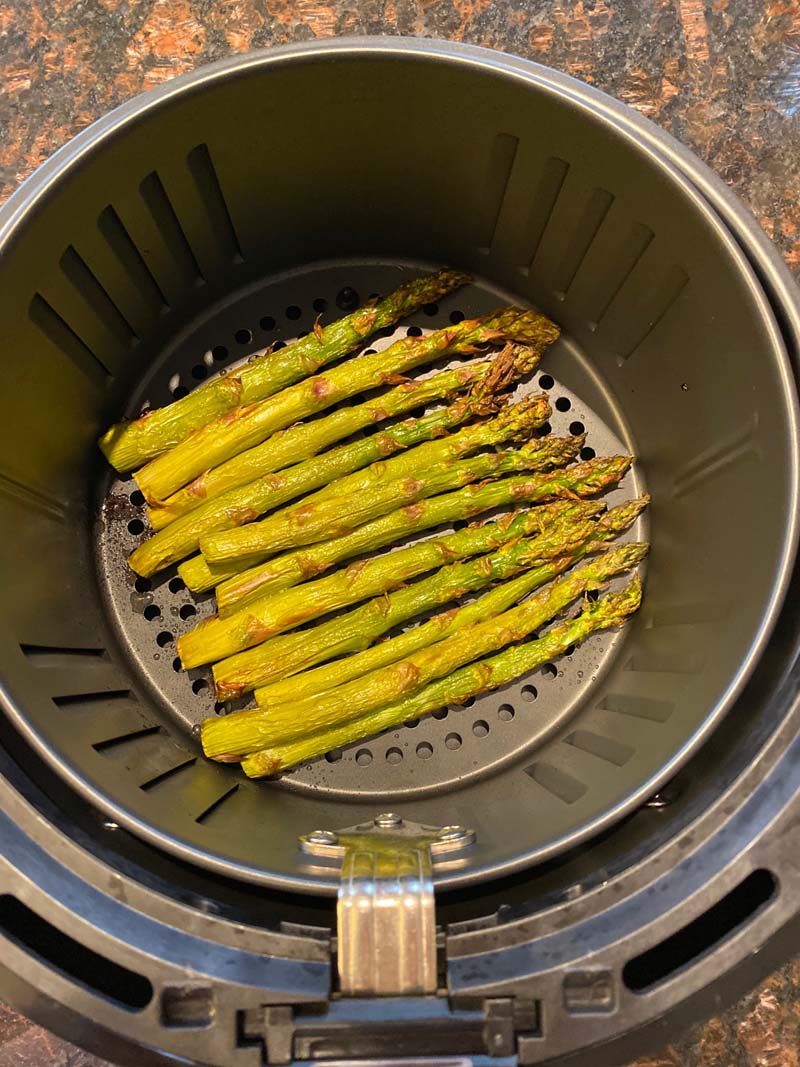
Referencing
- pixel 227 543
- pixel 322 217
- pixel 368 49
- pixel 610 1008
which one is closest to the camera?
pixel 610 1008

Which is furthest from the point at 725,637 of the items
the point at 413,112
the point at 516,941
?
the point at 413,112

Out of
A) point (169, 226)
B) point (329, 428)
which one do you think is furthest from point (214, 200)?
point (329, 428)

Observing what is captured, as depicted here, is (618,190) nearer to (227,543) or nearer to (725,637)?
(725,637)

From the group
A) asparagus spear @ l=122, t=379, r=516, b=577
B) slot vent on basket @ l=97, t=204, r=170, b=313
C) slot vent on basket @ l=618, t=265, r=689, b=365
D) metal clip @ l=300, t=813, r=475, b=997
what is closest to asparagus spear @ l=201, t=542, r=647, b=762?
asparagus spear @ l=122, t=379, r=516, b=577

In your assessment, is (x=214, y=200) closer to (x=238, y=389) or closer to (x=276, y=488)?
(x=238, y=389)

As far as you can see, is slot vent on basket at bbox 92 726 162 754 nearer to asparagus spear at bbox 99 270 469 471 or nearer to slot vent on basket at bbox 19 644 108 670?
slot vent on basket at bbox 19 644 108 670
